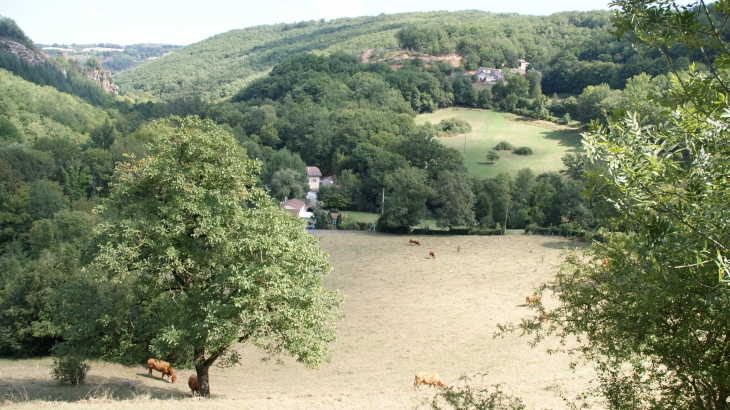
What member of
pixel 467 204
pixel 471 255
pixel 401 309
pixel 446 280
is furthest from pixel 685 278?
pixel 467 204

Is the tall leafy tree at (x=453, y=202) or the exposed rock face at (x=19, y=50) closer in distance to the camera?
the tall leafy tree at (x=453, y=202)

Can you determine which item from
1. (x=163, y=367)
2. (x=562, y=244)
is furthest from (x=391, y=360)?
(x=562, y=244)

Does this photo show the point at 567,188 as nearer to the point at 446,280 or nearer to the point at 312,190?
the point at 446,280

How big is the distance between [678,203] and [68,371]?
1886 cm

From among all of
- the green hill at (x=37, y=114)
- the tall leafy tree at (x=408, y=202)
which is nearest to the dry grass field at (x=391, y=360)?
the tall leafy tree at (x=408, y=202)

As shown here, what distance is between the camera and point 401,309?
1189 inches

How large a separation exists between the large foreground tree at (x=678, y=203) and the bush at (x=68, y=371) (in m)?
16.9

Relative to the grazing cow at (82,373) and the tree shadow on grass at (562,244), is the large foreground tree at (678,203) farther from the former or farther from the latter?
the tree shadow on grass at (562,244)

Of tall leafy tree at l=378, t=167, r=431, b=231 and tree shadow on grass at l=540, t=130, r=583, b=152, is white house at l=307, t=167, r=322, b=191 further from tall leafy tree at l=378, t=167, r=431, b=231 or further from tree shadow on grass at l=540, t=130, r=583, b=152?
tree shadow on grass at l=540, t=130, r=583, b=152

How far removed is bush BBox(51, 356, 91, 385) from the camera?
17266 mm

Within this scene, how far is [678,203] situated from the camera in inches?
242

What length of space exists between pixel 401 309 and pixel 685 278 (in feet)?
79.6

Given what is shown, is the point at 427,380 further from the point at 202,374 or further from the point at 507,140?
the point at 507,140

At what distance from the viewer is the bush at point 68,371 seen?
56.6ft
